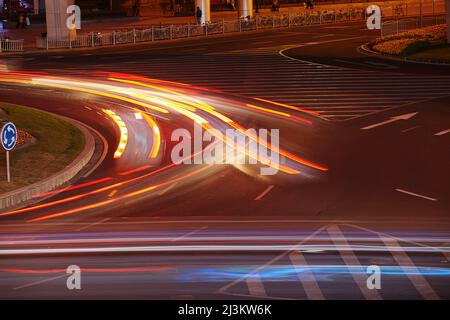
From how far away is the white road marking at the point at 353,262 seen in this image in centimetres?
1092

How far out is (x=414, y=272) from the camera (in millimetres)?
11953

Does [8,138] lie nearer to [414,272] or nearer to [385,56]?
[414,272]

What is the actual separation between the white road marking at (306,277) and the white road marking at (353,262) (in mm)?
534

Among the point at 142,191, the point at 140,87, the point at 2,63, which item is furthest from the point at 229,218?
the point at 2,63

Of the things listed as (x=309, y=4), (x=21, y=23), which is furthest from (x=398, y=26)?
(x=21, y=23)

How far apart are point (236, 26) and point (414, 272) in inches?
2083

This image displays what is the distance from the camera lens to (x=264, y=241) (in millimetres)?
13672

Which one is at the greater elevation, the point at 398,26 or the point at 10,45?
the point at 398,26

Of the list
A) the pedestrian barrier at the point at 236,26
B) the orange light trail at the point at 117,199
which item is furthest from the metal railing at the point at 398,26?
the orange light trail at the point at 117,199

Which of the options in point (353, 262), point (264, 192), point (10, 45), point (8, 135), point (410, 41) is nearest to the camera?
point (353, 262)

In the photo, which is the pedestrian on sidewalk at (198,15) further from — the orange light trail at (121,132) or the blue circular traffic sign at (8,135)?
the blue circular traffic sign at (8,135)

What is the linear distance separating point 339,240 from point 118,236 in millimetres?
3388

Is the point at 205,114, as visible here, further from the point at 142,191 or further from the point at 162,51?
the point at 162,51

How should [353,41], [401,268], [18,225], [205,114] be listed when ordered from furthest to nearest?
[353,41] < [205,114] < [18,225] < [401,268]
